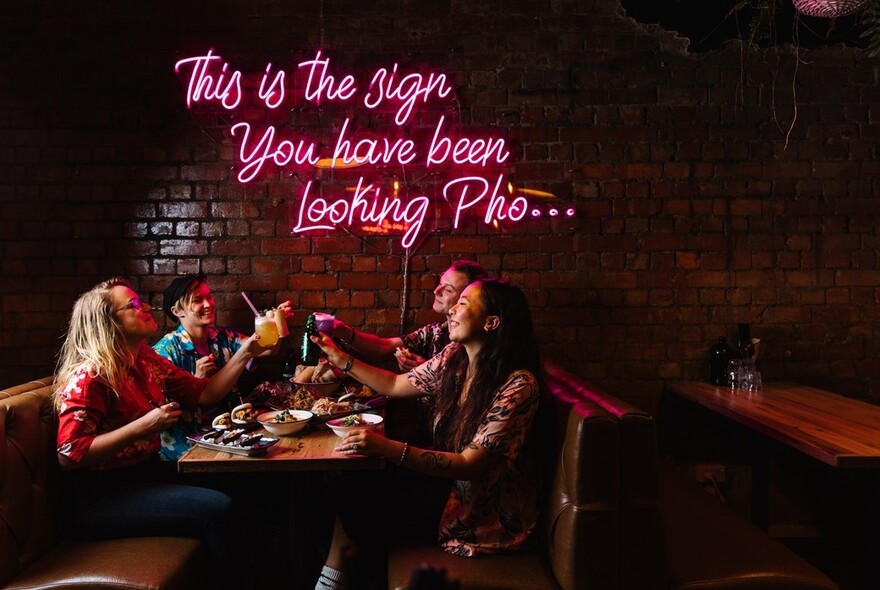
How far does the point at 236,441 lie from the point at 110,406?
0.59 m

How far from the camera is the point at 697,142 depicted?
3.76 metres

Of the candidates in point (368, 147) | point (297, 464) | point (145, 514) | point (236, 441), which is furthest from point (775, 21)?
point (145, 514)

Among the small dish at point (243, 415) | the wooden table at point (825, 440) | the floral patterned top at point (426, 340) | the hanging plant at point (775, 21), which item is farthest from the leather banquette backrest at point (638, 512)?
the hanging plant at point (775, 21)

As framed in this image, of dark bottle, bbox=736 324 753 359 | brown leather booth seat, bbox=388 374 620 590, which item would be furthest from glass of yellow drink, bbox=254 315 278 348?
dark bottle, bbox=736 324 753 359

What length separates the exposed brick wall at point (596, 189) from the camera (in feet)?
12.2

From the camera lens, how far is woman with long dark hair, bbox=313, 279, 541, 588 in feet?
6.63

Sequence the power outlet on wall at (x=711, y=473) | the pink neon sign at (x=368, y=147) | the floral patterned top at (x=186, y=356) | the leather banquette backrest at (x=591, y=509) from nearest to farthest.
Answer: the leather banquette backrest at (x=591, y=509) → the floral patterned top at (x=186, y=356) → the pink neon sign at (x=368, y=147) → the power outlet on wall at (x=711, y=473)

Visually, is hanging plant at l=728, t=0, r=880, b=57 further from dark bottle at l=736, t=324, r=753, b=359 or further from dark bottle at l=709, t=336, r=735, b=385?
dark bottle at l=709, t=336, r=735, b=385

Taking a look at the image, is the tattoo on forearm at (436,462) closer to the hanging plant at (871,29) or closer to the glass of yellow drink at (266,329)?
the glass of yellow drink at (266,329)

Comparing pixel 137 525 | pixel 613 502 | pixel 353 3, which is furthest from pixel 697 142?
pixel 137 525

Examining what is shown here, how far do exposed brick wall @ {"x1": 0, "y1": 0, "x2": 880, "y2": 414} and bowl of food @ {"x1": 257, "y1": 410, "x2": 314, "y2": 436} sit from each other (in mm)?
1265

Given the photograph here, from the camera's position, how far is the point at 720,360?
3.64 meters

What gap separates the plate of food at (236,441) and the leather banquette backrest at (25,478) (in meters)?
0.60

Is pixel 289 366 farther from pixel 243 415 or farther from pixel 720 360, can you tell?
pixel 720 360
